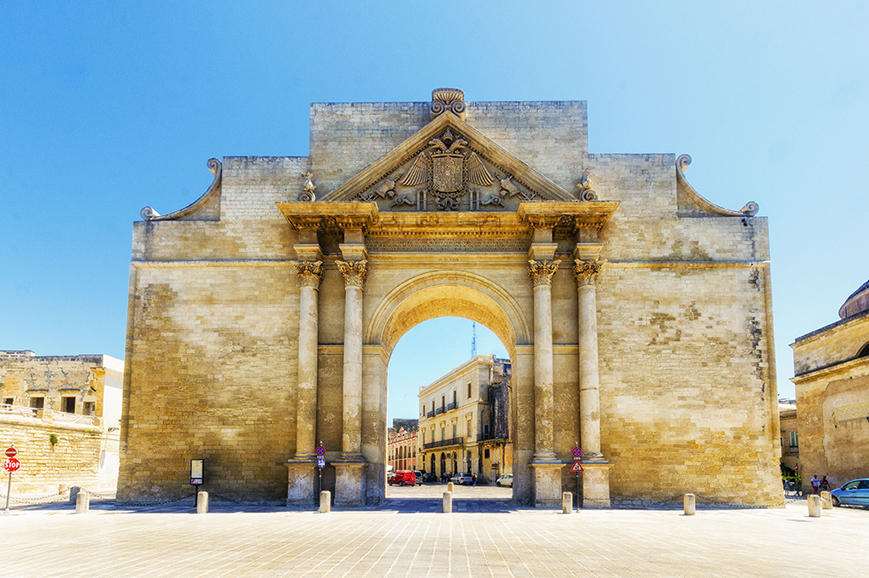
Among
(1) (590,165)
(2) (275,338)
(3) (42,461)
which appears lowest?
(3) (42,461)

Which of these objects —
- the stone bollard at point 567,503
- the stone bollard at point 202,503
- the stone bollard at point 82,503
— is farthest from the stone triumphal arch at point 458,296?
the stone bollard at point 82,503

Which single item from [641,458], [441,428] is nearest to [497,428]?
[441,428]

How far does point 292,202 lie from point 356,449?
7.88 metres

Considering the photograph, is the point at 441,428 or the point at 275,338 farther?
the point at 441,428

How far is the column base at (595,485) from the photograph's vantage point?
19.6m

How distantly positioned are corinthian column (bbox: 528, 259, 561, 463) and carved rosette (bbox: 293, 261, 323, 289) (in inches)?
257

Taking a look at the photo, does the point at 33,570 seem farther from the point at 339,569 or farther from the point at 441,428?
the point at 441,428

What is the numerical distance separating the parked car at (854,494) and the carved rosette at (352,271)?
17375mm

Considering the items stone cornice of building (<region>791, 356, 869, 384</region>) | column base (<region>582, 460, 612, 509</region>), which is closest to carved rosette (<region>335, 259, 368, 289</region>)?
column base (<region>582, 460, 612, 509</region>)

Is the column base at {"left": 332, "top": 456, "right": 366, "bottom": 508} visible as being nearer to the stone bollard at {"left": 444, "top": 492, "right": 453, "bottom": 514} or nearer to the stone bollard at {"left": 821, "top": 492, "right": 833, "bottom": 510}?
the stone bollard at {"left": 444, "top": 492, "right": 453, "bottom": 514}

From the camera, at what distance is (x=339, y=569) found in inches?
356

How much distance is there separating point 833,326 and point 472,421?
2671 centimetres

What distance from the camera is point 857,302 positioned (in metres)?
32.4

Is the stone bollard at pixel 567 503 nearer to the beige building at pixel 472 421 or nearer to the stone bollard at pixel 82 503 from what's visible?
the stone bollard at pixel 82 503
